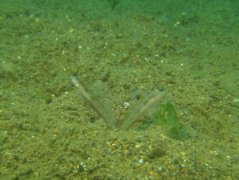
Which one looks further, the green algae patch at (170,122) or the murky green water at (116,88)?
the green algae patch at (170,122)

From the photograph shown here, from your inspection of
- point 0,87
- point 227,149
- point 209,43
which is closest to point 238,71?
point 209,43

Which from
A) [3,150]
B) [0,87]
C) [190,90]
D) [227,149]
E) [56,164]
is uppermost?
[0,87]

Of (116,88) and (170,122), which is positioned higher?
(116,88)

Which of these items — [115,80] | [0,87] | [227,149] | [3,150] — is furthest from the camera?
[115,80]

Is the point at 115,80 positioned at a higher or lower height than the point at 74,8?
lower

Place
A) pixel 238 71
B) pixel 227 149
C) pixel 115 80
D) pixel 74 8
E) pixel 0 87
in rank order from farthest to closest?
pixel 74 8 → pixel 238 71 → pixel 115 80 → pixel 0 87 → pixel 227 149

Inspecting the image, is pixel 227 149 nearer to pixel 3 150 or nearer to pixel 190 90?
pixel 190 90

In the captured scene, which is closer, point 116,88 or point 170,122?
point 170,122

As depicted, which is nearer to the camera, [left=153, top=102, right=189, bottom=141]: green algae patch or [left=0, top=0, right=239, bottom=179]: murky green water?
[left=0, top=0, right=239, bottom=179]: murky green water
